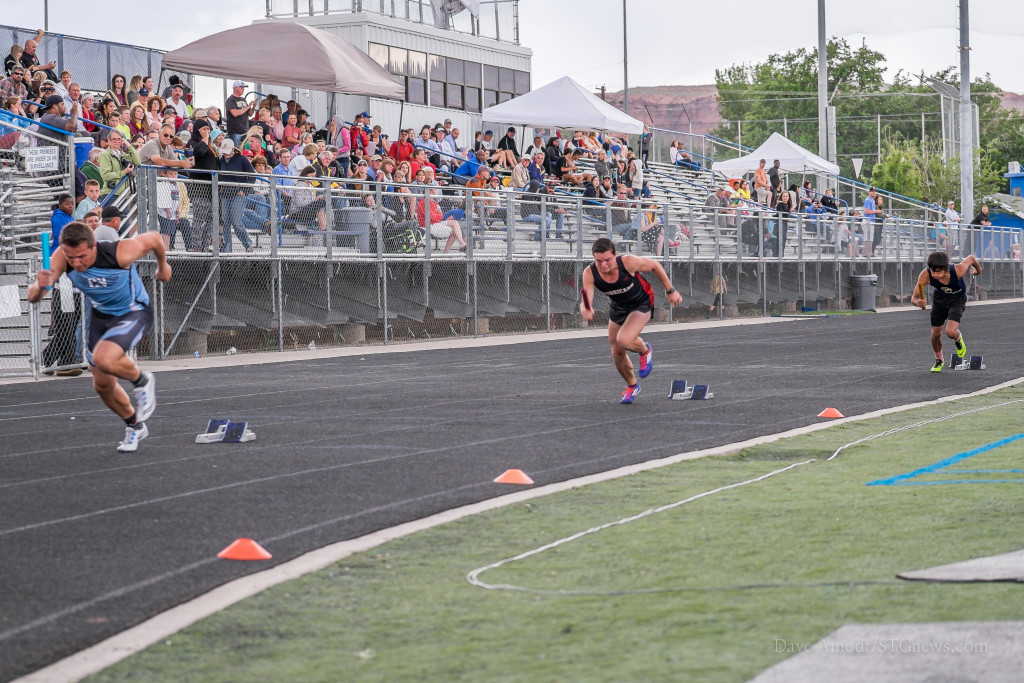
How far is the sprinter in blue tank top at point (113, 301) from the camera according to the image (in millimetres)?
10023

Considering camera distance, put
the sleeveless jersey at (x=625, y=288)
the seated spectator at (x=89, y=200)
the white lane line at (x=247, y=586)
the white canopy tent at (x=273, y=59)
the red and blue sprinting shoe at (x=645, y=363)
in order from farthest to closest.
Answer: the white canopy tent at (x=273, y=59), the seated spectator at (x=89, y=200), the red and blue sprinting shoe at (x=645, y=363), the sleeveless jersey at (x=625, y=288), the white lane line at (x=247, y=586)

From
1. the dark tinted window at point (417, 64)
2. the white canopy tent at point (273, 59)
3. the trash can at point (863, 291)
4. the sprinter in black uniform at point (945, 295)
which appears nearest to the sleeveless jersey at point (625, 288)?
the sprinter in black uniform at point (945, 295)

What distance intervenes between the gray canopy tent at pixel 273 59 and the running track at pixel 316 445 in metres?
4.67

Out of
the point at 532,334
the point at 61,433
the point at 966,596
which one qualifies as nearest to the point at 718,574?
the point at 966,596

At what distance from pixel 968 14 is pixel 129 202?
35249 mm

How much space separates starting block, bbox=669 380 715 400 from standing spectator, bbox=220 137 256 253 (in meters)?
8.95

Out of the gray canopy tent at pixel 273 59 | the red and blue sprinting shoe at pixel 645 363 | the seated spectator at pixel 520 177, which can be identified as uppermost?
the gray canopy tent at pixel 273 59

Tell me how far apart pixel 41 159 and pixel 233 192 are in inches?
120

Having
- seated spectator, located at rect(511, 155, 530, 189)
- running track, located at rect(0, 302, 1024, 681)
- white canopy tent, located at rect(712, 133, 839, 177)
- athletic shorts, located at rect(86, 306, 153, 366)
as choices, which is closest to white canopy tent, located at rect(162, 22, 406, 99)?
running track, located at rect(0, 302, 1024, 681)

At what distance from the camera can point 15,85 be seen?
69.8 ft

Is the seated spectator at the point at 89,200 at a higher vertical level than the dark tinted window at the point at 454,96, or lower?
lower

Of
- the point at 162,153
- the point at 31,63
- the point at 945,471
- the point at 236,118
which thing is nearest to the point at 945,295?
the point at 945,471

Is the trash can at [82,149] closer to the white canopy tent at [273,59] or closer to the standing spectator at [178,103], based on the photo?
the white canopy tent at [273,59]

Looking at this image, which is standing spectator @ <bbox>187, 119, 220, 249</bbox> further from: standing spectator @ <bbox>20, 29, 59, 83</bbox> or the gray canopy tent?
standing spectator @ <bbox>20, 29, 59, 83</bbox>
